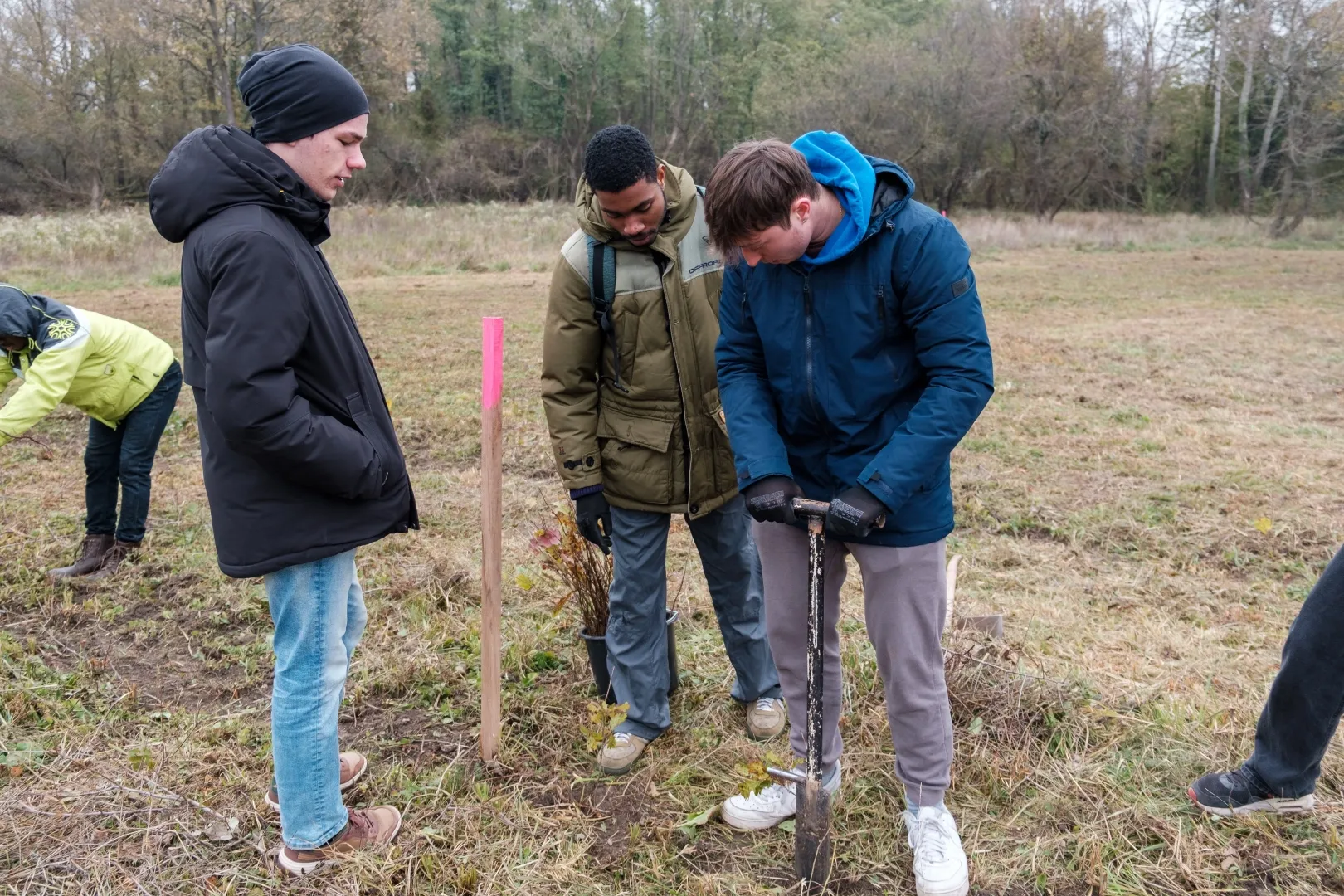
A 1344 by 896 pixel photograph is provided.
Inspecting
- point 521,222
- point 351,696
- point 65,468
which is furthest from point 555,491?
point 521,222

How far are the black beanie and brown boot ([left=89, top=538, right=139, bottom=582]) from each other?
329 cm

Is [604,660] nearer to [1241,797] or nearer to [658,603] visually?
[658,603]

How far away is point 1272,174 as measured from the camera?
33.4 meters

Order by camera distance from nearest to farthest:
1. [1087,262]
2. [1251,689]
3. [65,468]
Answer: [1251,689] → [65,468] → [1087,262]

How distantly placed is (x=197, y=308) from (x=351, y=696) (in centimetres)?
184

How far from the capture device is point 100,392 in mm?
4516

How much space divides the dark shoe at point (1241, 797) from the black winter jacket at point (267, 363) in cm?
239

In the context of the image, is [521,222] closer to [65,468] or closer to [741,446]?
[65,468]

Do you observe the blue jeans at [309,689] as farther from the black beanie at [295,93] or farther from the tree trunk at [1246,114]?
the tree trunk at [1246,114]

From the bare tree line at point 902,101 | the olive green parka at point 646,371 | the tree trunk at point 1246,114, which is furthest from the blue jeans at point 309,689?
the tree trunk at point 1246,114

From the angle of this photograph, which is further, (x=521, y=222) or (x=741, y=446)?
(x=521, y=222)

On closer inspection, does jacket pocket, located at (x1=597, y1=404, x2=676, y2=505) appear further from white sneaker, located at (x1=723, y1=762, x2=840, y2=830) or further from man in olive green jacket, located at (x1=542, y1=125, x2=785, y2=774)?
white sneaker, located at (x1=723, y1=762, x2=840, y2=830)

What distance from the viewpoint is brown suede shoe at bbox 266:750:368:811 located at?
2932mm

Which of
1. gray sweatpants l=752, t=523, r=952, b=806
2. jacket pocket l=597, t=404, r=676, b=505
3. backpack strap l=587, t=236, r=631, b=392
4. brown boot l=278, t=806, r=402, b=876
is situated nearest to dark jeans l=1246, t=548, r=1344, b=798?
gray sweatpants l=752, t=523, r=952, b=806
